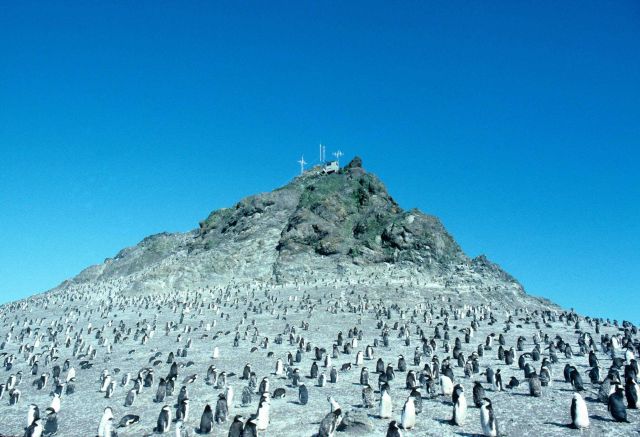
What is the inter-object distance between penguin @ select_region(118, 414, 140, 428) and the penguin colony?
0.22 ft

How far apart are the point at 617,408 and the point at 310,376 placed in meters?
15.7

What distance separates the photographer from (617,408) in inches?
703

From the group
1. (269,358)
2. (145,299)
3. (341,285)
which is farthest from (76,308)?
(269,358)

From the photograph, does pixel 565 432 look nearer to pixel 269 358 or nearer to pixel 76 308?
pixel 269 358

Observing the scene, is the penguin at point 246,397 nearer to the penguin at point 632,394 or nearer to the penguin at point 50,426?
the penguin at point 50,426

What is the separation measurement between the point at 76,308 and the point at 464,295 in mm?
54569

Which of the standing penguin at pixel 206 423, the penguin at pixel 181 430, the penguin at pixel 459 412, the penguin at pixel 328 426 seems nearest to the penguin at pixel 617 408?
the penguin at pixel 459 412

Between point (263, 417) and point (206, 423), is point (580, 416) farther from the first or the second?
point (206, 423)

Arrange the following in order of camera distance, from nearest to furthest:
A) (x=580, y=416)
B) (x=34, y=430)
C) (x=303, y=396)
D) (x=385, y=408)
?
(x=580, y=416) → (x=34, y=430) → (x=385, y=408) → (x=303, y=396)

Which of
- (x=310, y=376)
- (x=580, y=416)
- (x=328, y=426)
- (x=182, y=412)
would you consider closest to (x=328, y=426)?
(x=328, y=426)

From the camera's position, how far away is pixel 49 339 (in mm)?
46125

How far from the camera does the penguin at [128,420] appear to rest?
2039 cm

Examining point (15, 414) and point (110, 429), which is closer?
point (110, 429)

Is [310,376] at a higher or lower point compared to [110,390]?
higher
